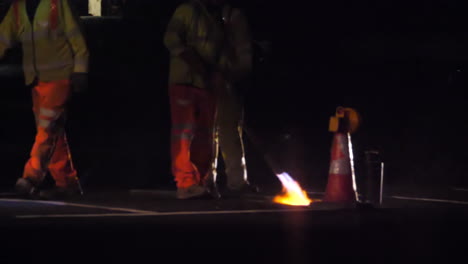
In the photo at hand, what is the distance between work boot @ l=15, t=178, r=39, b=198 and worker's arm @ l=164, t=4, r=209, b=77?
5.40 feet

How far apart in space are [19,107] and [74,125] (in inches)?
29.2

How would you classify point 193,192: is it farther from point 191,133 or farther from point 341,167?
point 341,167

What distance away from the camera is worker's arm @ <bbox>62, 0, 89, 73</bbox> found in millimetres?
11945

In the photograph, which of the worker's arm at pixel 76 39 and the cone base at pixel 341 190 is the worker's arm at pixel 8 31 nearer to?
the worker's arm at pixel 76 39

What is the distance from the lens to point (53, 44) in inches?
476

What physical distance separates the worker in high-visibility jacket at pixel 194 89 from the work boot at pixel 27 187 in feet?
3.89

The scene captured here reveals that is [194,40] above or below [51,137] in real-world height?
above

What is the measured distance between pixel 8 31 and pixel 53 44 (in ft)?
1.50

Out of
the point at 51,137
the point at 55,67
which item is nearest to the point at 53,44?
the point at 55,67

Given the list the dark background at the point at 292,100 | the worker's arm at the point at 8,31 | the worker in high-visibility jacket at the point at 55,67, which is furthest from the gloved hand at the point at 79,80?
the dark background at the point at 292,100

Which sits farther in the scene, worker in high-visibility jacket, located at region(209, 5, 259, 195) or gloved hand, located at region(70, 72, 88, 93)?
worker in high-visibility jacket, located at region(209, 5, 259, 195)

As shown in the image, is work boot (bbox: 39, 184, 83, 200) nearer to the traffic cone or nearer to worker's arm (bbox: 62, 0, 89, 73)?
worker's arm (bbox: 62, 0, 89, 73)

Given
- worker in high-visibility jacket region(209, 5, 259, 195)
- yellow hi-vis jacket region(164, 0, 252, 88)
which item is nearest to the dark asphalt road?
worker in high-visibility jacket region(209, 5, 259, 195)

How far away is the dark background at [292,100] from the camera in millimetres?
14891
